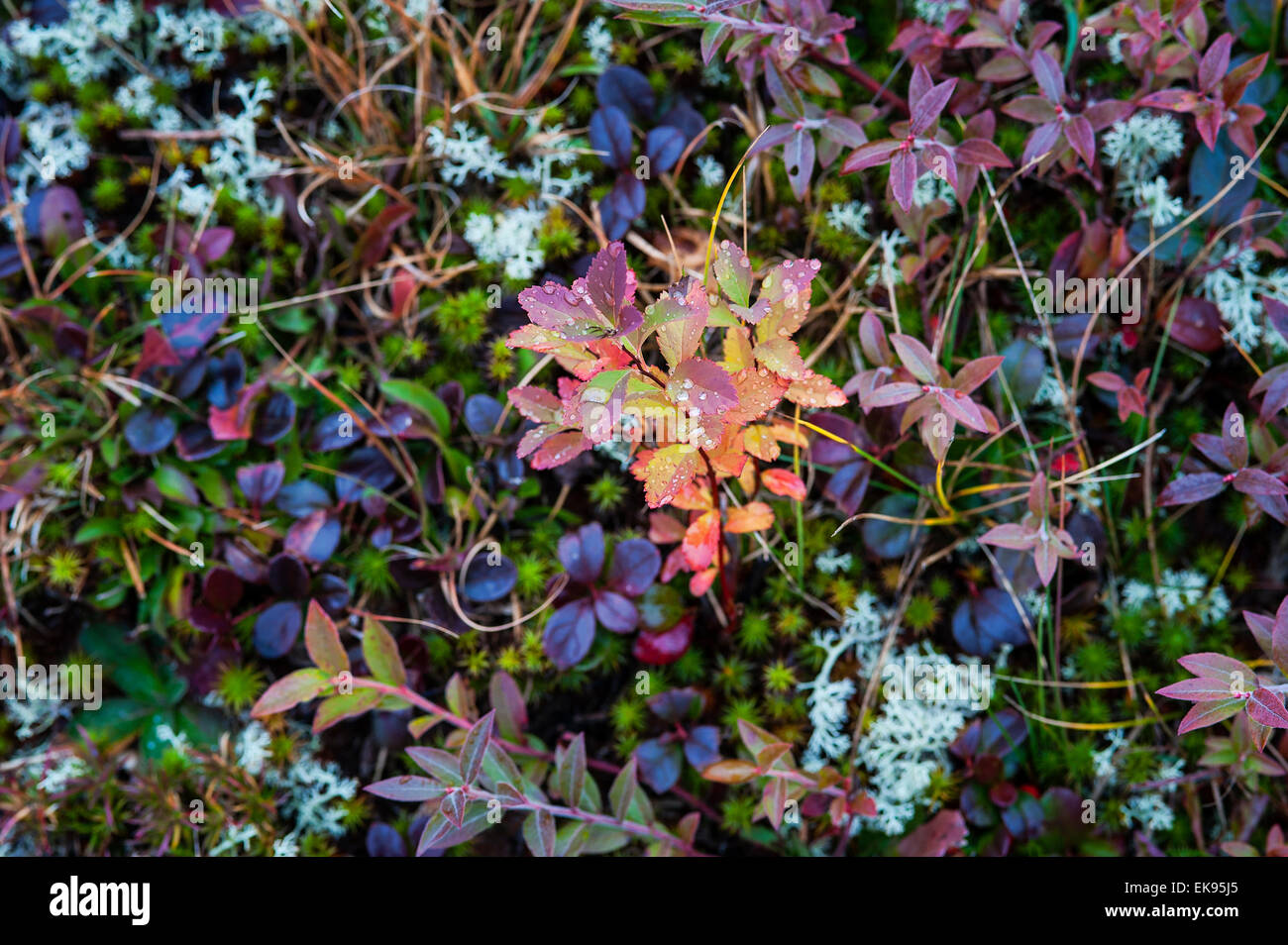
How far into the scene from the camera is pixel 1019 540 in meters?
2.08

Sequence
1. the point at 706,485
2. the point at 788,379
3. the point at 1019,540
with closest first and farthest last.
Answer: the point at 788,379 < the point at 1019,540 < the point at 706,485

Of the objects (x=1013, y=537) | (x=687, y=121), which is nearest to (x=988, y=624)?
(x=1013, y=537)

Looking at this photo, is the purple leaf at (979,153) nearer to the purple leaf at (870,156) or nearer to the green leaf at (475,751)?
the purple leaf at (870,156)

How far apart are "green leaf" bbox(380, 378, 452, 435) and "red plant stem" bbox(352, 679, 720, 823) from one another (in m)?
0.75

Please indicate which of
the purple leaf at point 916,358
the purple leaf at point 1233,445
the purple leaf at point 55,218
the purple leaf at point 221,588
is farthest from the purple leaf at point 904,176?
the purple leaf at point 55,218

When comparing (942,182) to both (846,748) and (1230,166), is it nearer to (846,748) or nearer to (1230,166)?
(1230,166)

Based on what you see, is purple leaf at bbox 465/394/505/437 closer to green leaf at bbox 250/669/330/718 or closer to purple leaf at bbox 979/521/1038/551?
green leaf at bbox 250/669/330/718

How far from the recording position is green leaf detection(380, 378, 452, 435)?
2.48 m

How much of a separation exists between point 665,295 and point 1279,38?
2.15m

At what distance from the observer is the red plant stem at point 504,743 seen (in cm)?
215

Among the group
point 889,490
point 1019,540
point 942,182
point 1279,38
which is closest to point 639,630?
point 889,490

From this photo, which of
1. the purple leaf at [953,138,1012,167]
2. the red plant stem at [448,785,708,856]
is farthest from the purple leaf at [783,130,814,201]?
the red plant stem at [448,785,708,856]

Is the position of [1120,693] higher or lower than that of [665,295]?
lower

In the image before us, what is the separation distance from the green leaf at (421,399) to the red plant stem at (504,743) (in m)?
0.75
